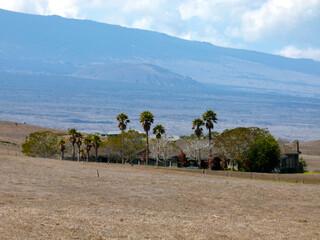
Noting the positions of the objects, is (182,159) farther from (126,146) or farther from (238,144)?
(238,144)

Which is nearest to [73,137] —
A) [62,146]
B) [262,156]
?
[62,146]

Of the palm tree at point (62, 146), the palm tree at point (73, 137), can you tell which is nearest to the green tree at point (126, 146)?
the palm tree at point (73, 137)

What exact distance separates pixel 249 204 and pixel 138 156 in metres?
55.5

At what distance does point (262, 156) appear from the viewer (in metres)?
77.6

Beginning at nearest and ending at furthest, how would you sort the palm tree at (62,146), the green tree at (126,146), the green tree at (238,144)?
1. the green tree at (238,144)
2. the palm tree at (62,146)
3. the green tree at (126,146)

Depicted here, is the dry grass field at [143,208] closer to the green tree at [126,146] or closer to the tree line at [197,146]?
the tree line at [197,146]

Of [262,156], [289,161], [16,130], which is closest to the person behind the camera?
[262,156]

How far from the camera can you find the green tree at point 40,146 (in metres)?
87.8

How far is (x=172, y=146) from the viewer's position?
93.2 metres

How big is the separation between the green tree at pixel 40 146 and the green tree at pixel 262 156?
31553mm

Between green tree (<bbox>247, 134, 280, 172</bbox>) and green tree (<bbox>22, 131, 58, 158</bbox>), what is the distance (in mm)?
31553

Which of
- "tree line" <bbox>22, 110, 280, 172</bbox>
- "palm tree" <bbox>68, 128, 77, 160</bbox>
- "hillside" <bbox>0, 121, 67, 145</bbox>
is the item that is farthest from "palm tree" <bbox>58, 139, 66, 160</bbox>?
"hillside" <bbox>0, 121, 67, 145</bbox>

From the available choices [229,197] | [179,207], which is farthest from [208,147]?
[179,207]

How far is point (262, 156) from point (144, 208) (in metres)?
46.6
